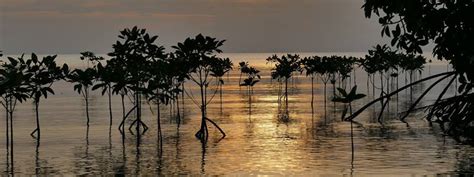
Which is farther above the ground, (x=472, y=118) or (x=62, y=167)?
(x=472, y=118)

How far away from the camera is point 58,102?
89.8 meters

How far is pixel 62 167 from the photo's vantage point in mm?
31844

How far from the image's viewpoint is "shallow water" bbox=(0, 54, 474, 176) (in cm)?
3070

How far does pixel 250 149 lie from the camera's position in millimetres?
38781

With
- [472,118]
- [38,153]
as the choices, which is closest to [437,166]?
[472,118]

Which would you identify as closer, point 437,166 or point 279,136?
point 437,166

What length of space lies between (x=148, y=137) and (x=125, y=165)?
13.5 metres

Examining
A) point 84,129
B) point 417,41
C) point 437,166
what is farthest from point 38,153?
point 417,41

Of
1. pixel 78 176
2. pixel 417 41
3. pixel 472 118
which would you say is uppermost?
pixel 417 41

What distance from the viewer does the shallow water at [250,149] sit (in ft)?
101

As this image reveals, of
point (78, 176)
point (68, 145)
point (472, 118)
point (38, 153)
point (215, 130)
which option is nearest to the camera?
point (472, 118)

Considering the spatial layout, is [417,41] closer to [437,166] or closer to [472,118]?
[472,118]

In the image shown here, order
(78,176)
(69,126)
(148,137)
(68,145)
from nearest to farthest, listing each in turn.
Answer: (78,176) < (68,145) < (148,137) < (69,126)

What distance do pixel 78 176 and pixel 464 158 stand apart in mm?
17712
